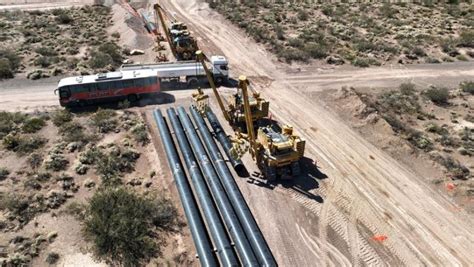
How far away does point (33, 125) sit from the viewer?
33562 millimetres

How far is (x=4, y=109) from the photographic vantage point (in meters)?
37.9

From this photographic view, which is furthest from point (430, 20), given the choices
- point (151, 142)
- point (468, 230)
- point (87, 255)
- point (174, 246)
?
point (87, 255)

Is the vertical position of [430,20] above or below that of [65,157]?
above

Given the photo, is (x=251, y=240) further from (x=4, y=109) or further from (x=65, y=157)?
(x=4, y=109)

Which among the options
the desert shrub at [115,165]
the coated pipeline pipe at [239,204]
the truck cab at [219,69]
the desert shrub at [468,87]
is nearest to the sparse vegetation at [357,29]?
the desert shrub at [468,87]

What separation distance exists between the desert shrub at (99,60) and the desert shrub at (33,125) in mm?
12032

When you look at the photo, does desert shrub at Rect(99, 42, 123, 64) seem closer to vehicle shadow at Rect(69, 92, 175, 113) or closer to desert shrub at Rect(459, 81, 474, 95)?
vehicle shadow at Rect(69, 92, 175, 113)

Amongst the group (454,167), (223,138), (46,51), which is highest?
(46,51)

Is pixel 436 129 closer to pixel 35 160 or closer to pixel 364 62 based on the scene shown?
pixel 364 62

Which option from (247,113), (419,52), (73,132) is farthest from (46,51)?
(419,52)

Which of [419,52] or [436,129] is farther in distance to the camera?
[419,52]

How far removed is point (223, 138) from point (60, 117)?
1525cm

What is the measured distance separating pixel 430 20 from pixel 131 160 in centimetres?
4989

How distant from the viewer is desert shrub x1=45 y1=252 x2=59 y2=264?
68.6 ft
